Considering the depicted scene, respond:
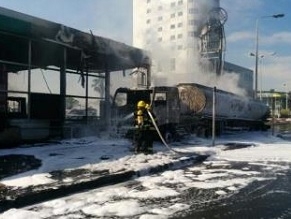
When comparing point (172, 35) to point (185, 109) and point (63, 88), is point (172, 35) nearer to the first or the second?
point (185, 109)

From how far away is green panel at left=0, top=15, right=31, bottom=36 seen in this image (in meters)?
16.8

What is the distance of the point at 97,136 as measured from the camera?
2125 cm

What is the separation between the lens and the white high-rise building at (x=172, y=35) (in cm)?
2819

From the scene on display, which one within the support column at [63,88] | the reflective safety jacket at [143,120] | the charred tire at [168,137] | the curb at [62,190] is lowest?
the curb at [62,190]

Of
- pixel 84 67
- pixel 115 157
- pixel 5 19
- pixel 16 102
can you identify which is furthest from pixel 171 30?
pixel 115 157

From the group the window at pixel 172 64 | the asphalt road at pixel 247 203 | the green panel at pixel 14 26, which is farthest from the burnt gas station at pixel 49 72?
the asphalt road at pixel 247 203

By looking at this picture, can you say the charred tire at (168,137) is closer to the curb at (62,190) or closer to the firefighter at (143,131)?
the firefighter at (143,131)

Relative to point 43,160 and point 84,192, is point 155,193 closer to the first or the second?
point 84,192

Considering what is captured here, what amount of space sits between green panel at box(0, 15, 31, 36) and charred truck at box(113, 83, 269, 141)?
15.8ft

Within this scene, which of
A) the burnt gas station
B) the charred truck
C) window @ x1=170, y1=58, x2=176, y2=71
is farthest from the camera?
window @ x1=170, y1=58, x2=176, y2=71

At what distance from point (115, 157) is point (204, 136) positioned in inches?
427

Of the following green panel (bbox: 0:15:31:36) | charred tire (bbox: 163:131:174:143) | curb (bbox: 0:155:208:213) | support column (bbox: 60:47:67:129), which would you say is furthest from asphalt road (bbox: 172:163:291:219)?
support column (bbox: 60:47:67:129)

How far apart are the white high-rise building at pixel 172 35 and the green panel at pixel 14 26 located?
10793 millimetres

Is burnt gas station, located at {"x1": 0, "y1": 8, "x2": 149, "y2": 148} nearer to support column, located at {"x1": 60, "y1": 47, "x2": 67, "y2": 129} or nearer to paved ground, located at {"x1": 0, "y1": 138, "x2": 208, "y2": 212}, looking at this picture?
support column, located at {"x1": 60, "y1": 47, "x2": 67, "y2": 129}
